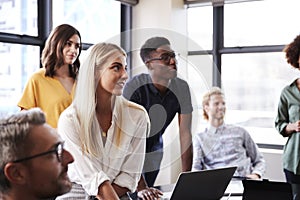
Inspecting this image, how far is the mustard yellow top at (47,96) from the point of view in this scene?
2463 millimetres

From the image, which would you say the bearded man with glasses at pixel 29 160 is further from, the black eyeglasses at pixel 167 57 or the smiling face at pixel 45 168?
the black eyeglasses at pixel 167 57

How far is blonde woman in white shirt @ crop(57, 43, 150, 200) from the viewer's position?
5.08 feet

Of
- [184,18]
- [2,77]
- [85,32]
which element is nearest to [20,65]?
[2,77]

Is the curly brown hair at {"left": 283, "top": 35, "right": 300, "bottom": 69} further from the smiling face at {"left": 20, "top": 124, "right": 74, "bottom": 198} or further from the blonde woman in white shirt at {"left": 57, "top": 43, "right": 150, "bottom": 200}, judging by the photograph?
the smiling face at {"left": 20, "top": 124, "right": 74, "bottom": 198}

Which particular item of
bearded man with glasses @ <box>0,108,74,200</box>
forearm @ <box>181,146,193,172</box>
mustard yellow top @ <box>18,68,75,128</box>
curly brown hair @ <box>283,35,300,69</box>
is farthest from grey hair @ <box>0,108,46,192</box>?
curly brown hair @ <box>283,35,300,69</box>

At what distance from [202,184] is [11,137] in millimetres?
783

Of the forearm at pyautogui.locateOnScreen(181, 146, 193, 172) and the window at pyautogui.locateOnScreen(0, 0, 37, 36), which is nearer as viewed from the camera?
the forearm at pyautogui.locateOnScreen(181, 146, 193, 172)

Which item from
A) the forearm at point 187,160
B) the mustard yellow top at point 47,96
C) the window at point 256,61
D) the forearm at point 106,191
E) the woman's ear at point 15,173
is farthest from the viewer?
the window at point 256,61

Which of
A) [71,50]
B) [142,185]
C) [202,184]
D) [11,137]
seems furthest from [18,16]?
[11,137]

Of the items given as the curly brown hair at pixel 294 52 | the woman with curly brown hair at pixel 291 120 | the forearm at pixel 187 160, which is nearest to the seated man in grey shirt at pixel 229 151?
the woman with curly brown hair at pixel 291 120

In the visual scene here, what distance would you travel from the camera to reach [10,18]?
3.29 meters

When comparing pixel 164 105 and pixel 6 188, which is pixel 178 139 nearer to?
pixel 164 105

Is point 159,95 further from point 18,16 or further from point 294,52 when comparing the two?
point 18,16

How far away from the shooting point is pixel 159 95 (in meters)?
1.59
